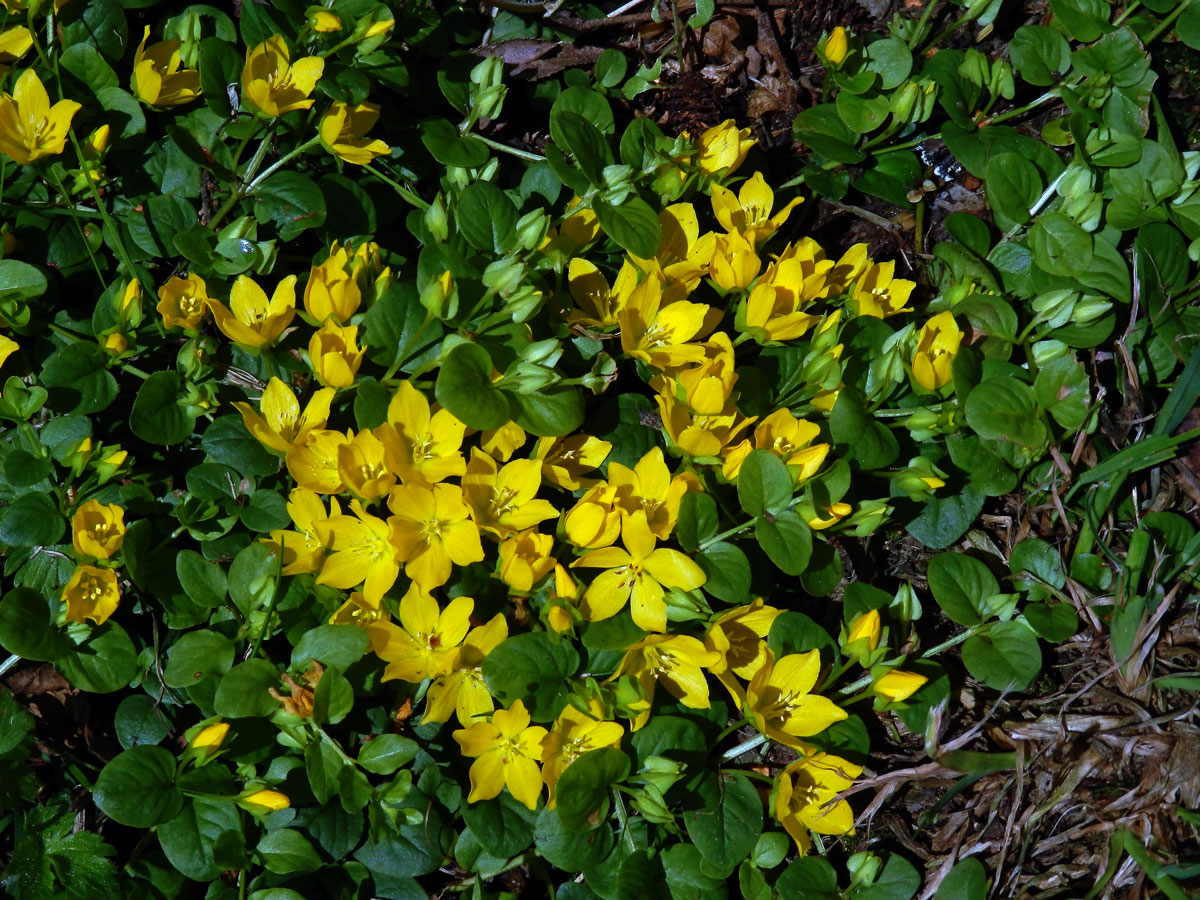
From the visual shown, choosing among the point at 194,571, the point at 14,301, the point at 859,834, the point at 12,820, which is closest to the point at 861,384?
the point at 859,834

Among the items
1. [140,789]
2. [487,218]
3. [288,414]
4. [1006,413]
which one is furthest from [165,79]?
Answer: [1006,413]

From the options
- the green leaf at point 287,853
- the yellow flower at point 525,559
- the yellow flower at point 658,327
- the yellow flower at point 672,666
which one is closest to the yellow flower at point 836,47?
the yellow flower at point 658,327

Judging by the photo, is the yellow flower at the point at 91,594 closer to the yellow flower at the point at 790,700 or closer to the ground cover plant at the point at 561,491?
the ground cover plant at the point at 561,491

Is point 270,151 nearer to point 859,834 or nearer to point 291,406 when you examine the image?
point 291,406

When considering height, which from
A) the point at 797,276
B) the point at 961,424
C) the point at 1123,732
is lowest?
the point at 1123,732

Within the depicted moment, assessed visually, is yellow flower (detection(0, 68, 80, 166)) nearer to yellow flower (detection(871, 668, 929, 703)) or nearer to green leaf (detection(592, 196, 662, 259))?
green leaf (detection(592, 196, 662, 259))

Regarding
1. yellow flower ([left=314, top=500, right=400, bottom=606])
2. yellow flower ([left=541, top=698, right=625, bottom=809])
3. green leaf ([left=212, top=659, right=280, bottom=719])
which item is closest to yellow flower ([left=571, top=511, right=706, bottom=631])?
yellow flower ([left=541, top=698, right=625, bottom=809])
